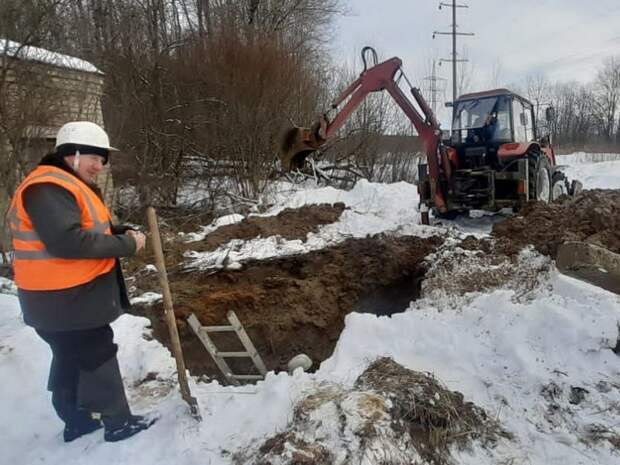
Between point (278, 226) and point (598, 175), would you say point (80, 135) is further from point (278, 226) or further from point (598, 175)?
point (598, 175)

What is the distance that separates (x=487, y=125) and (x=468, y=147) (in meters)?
0.53

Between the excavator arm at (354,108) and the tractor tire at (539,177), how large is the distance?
1.55 meters

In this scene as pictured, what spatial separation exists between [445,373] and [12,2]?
737 centimetres

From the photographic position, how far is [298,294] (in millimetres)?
5324

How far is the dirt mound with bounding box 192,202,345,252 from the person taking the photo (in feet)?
24.3

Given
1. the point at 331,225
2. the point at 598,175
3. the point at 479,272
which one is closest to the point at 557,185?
the point at 331,225

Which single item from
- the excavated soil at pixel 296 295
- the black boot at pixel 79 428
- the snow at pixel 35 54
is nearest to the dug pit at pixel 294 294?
the excavated soil at pixel 296 295

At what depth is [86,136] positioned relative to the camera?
95.0 inches

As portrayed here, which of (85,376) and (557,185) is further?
(557,185)

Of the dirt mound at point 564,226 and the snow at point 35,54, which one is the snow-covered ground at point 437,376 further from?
the snow at point 35,54

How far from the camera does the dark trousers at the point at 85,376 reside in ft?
8.19

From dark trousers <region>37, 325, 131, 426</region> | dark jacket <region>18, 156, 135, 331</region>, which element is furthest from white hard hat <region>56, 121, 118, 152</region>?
dark trousers <region>37, 325, 131, 426</region>

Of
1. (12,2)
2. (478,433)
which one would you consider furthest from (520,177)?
(12,2)

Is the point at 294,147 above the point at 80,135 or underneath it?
above
